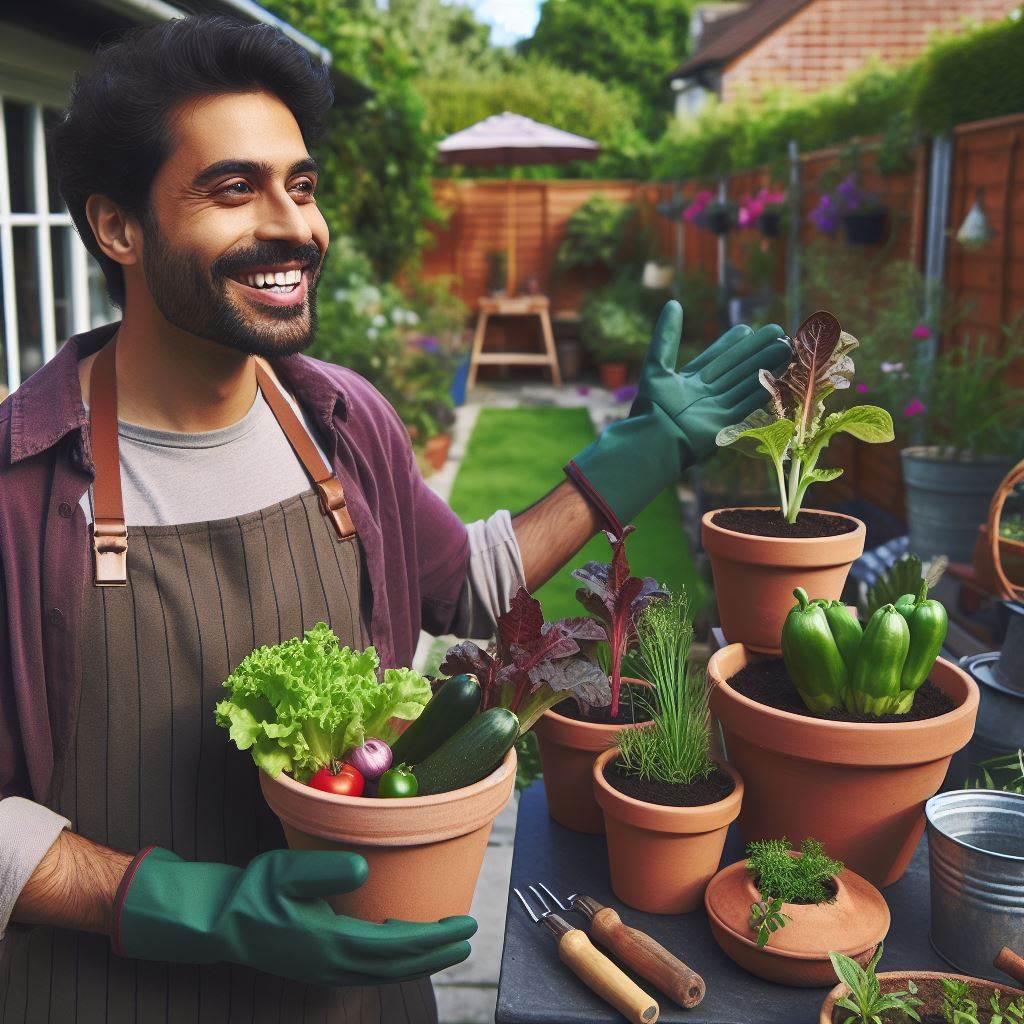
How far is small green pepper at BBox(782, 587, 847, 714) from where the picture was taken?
1.19 meters

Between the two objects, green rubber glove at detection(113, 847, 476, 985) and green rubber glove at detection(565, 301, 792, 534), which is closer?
green rubber glove at detection(113, 847, 476, 985)

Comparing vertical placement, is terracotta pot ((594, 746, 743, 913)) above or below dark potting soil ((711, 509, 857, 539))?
below

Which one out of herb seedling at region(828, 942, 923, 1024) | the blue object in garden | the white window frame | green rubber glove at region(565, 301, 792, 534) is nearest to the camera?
herb seedling at region(828, 942, 923, 1024)

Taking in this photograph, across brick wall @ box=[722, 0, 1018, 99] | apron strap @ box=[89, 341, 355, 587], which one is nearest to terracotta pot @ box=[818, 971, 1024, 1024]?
apron strap @ box=[89, 341, 355, 587]

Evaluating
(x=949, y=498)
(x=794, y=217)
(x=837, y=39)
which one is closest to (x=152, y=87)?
(x=949, y=498)

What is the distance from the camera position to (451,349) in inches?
409

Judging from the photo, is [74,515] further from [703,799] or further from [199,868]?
[703,799]

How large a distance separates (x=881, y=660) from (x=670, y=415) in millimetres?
590

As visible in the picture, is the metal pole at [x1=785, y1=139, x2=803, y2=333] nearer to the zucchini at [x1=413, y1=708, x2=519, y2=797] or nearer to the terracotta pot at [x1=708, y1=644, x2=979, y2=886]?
the terracotta pot at [x1=708, y1=644, x2=979, y2=886]

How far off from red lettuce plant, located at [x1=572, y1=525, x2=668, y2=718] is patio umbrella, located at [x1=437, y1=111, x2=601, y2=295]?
1159 centimetres

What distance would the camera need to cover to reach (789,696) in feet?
4.20

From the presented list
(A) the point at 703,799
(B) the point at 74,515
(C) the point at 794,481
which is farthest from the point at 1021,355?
(B) the point at 74,515

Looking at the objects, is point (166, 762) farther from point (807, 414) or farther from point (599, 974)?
point (807, 414)

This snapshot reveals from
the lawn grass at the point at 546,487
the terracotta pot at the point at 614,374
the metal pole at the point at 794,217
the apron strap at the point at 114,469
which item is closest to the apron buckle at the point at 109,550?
the apron strap at the point at 114,469
